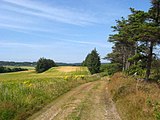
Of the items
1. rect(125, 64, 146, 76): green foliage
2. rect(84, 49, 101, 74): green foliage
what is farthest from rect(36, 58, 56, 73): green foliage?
rect(125, 64, 146, 76): green foliage

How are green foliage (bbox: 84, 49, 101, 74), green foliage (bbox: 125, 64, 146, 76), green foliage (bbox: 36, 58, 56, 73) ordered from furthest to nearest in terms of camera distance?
green foliage (bbox: 36, 58, 56, 73), green foliage (bbox: 84, 49, 101, 74), green foliage (bbox: 125, 64, 146, 76)

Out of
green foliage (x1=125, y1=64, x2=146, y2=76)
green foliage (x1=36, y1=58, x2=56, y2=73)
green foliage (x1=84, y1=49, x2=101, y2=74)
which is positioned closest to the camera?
green foliage (x1=125, y1=64, x2=146, y2=76)

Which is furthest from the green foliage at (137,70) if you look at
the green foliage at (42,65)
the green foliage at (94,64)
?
the green foliage at (42,65)

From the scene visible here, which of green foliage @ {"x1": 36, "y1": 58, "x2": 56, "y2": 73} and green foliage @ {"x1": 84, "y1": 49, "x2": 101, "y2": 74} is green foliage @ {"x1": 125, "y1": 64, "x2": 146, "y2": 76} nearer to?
green foliage @ {"x1": 84, "y1": 49, "x2": 101, "y2": 74}

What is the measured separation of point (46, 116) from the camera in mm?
12570

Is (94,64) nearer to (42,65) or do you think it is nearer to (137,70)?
(42,65)

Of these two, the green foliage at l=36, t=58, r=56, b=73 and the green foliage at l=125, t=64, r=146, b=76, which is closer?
the green foliage at l=125, t=64, r=146, b=76

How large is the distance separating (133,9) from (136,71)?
8.98 m

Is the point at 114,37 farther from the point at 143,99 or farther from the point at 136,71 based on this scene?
the point at 143,99

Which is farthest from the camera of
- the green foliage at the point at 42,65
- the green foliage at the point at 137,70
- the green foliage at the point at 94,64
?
the green foliage at the point at 42,65

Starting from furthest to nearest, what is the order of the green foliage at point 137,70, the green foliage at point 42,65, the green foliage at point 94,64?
the green foliage at point 42,65 → the green foliage at point 94,64 → the green foliage at point 137,70

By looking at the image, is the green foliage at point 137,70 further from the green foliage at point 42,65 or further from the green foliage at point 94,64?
the green foliage at point 42,65

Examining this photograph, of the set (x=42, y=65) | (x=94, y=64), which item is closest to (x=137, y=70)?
(x=94, y=64)

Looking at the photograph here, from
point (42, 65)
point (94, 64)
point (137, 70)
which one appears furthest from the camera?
point (42, 65)
